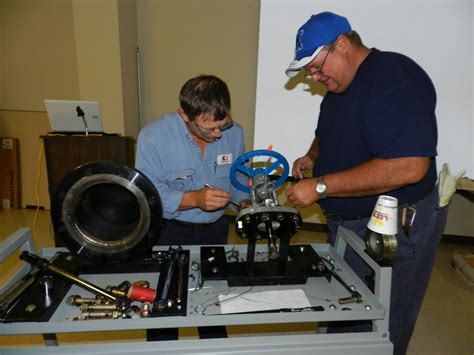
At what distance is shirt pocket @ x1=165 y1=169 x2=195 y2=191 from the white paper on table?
577 millimetres

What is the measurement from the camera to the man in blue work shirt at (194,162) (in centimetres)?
124

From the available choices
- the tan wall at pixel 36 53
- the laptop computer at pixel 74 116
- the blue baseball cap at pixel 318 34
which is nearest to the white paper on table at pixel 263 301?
the blue baseball cap at pixel 318 34

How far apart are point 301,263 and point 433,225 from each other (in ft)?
1.92

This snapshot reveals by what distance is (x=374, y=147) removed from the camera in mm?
1122

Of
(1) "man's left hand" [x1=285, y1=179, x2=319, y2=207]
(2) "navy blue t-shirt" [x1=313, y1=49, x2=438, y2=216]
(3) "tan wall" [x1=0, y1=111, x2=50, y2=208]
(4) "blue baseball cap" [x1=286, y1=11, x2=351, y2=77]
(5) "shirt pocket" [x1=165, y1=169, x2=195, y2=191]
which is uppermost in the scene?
(4) "blue baseball cap" [x1=286, y1=11, x2=351, y2=77]

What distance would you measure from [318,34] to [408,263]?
90cm

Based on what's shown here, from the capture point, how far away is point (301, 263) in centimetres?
112

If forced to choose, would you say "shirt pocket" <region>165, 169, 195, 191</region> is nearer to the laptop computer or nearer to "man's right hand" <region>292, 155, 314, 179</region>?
"man's right hand" <region>292, 155, 314, 179</region>

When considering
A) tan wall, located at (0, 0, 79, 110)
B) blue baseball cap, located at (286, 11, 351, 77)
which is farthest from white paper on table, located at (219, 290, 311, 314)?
tan wall, located at (0, 0, 79, 110)

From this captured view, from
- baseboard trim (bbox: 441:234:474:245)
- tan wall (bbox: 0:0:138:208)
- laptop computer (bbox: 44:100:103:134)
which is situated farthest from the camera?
baseboard trim (bbox: 441:234:474:245)

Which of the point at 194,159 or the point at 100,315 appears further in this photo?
the point at 194,159

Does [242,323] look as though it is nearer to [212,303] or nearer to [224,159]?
[212,303]

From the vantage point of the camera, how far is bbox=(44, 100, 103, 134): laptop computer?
8.64ft

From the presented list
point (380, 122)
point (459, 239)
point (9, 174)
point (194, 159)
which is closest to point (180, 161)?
point (194, 159)
